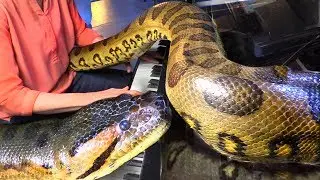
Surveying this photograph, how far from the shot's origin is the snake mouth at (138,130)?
112 centimetres

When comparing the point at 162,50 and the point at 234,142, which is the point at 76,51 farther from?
the point at 234,142

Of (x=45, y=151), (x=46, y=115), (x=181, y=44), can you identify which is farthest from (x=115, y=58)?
(x=45, y=151)

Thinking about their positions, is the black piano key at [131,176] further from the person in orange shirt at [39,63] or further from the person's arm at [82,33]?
the person's arm at [82,33]

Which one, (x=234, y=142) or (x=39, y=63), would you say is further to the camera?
(x=39, y=63)

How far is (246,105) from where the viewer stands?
0.95 m

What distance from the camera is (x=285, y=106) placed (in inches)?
36.4

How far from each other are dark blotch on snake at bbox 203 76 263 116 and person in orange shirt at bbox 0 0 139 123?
0.37 m

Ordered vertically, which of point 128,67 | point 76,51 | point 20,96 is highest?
point 20,96

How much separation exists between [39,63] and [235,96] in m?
1.03

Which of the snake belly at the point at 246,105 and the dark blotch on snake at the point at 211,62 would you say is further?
the dark blotch on snake at the point at 211,62

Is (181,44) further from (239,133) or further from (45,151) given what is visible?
(45,151)

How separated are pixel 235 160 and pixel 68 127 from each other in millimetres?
530

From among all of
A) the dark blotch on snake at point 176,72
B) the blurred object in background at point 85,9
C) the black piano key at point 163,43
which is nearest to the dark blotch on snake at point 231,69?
the dark blotch on snake at point 176,72

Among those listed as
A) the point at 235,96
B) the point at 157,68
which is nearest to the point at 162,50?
the point at 157,68
